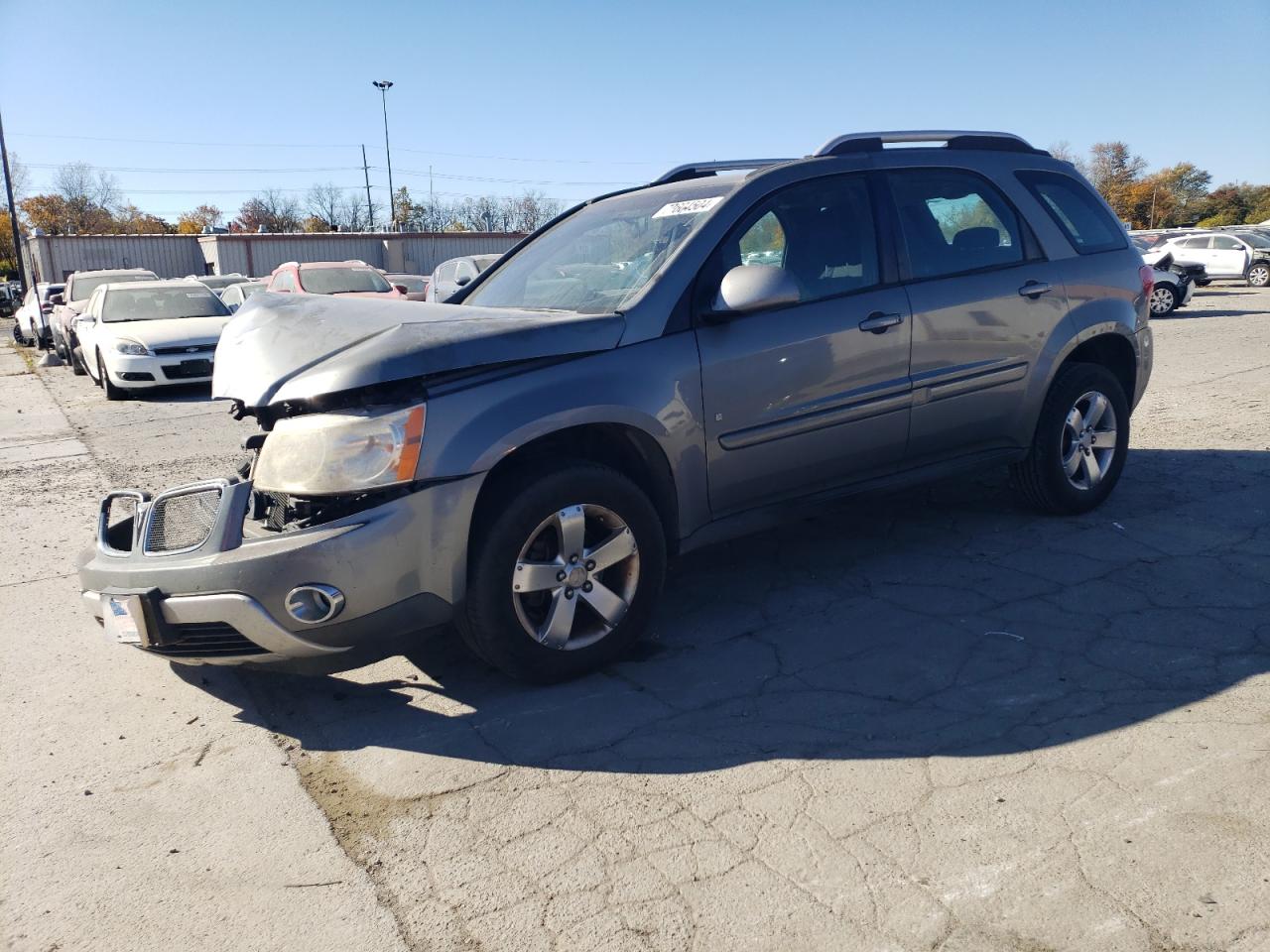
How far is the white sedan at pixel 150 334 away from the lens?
40.9 feet

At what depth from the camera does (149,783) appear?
3.20 meters

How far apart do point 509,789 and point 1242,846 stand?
197 cm

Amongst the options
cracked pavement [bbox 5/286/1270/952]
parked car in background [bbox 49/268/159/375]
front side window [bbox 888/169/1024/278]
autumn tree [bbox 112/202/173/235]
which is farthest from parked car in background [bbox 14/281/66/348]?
autumn tree [bbox 112/202/173/235]

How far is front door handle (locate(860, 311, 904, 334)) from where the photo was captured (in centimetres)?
437

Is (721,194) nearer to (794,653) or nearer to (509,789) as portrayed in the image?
(794,653)

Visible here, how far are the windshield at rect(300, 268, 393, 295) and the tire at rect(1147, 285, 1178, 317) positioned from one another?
1440 cm

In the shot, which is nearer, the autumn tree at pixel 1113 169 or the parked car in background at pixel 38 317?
the parked car in background at pixel 38 317

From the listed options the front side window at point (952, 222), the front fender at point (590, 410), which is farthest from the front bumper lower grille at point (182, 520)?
the front side window at point (952, 222)

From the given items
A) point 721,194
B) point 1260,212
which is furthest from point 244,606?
point 1260,212

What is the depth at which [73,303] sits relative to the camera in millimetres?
17531

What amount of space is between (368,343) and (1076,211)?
3.95 m

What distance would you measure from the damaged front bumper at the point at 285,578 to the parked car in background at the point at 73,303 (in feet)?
47.5

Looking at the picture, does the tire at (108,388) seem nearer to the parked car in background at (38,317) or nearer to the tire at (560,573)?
the parked car in background at (38,317)

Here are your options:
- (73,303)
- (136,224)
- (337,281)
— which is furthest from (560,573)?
(136,224)
